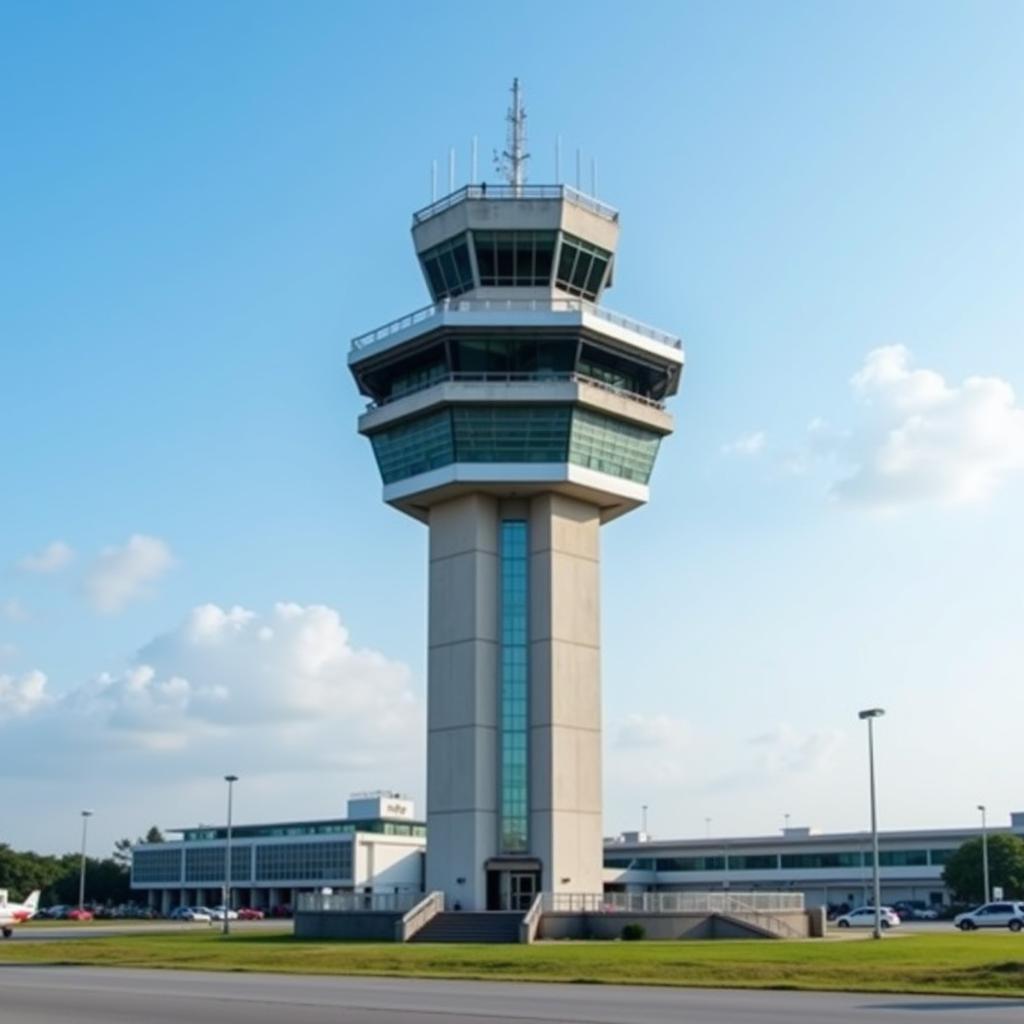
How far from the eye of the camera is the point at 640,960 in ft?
144

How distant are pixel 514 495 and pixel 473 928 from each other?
20703 millimetres

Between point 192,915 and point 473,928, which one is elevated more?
point 473,928

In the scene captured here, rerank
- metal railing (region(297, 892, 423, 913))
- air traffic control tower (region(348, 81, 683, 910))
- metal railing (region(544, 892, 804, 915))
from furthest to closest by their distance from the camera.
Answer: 1. air traffic control tower (region(348, 81, 683, 910))
2. metal railing (region(297, 892, 423, 913))
3. metal railing (region(544, 892, 804, 915))

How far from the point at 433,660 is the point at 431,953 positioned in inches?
902

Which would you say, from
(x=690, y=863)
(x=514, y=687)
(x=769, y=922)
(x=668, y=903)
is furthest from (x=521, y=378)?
(x=690, y=863)

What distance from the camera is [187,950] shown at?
55000mm

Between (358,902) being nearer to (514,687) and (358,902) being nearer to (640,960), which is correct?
(514,687)

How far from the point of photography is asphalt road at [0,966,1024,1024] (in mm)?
25969

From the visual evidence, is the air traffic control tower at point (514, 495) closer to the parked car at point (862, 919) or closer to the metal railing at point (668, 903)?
the metal railing at point (668, 903)

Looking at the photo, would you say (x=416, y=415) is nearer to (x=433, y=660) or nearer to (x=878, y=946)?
(x=433, y=660)

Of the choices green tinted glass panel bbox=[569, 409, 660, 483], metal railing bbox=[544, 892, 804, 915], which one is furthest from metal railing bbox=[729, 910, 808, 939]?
green tinted glass panel bbox=[569, 409, 660, 483]

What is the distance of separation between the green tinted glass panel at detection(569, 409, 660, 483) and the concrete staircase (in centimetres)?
2117

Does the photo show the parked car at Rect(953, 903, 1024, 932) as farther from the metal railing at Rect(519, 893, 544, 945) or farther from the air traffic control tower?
Answer: the metal railing at Rect(519, 893, 544, 945)

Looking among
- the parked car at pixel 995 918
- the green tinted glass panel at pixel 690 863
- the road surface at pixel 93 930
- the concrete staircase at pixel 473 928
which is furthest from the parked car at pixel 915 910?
the concrete staircase at pixel 473 928
